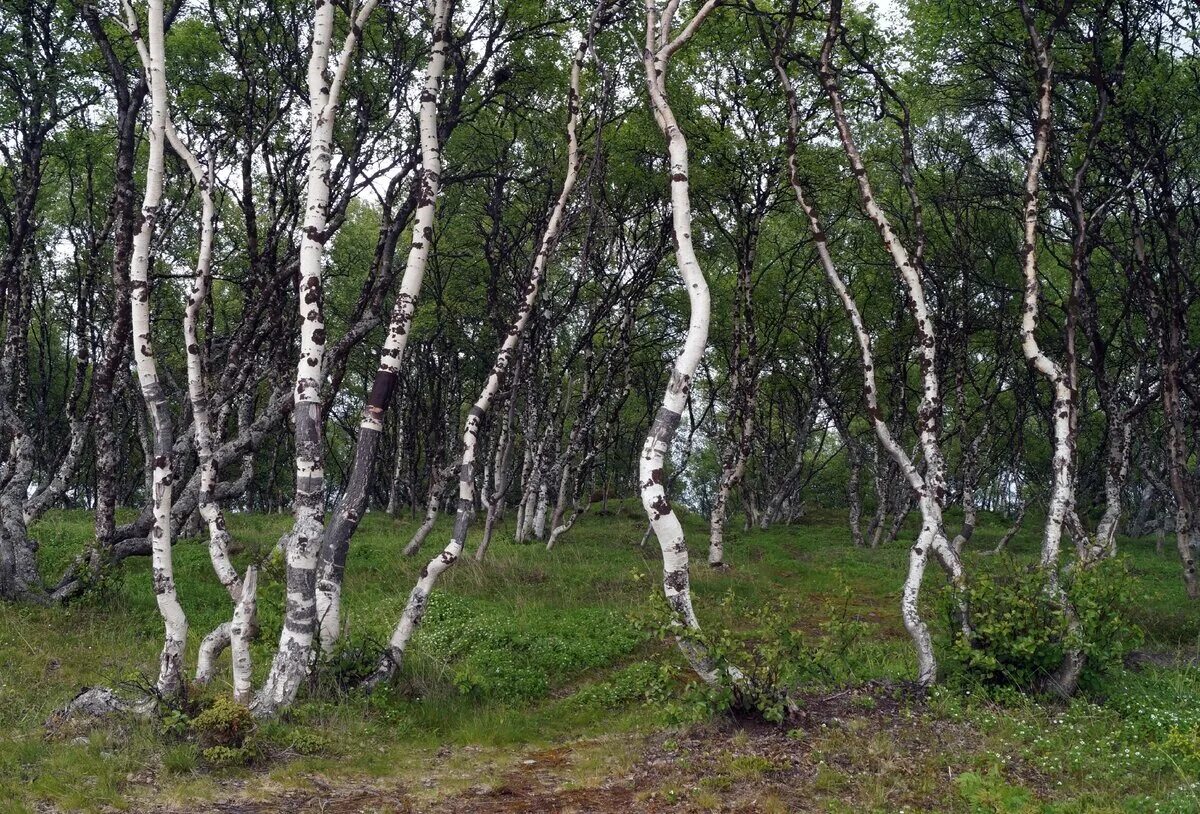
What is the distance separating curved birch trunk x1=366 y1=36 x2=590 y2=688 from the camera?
32.0 feet

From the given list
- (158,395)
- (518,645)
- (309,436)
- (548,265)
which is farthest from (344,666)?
(548,265)

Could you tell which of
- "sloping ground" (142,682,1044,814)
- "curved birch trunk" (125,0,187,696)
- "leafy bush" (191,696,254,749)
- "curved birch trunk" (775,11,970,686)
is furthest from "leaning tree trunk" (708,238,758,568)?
"leafy bush" (191,696,254,749)

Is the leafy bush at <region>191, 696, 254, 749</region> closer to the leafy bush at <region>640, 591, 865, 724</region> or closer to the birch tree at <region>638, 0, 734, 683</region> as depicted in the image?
the leafy bush at <region>640, 591, 865, 724</region>

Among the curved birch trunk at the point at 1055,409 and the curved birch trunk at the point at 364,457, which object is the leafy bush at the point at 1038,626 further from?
the curved birch trunk at the point at 364,457

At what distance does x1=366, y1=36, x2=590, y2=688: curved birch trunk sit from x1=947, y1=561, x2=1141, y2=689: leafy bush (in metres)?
5.89

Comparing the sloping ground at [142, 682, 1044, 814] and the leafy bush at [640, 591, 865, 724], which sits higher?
the leafy bush at [640, 591, 865, 724]

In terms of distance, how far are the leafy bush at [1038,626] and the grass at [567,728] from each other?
0.35m

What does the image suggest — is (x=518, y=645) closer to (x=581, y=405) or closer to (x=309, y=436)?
(x=309, y=436)

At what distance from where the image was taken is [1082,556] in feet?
31.6

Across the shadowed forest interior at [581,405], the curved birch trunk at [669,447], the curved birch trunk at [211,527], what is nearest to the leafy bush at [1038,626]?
the shadowed forest interior at [581,405]

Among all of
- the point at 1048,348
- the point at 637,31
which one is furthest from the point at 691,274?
the point at 1048,348

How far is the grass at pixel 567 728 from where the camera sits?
6508 mm

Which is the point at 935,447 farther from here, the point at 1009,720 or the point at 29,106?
the point at 29,106

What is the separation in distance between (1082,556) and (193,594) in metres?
13.7
